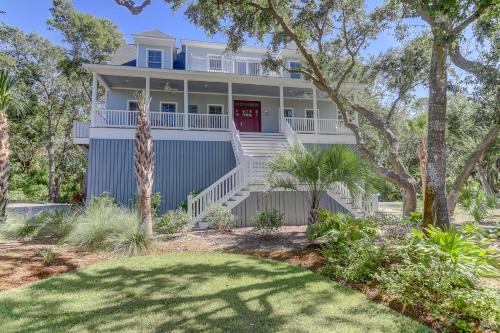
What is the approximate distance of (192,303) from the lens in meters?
4.32

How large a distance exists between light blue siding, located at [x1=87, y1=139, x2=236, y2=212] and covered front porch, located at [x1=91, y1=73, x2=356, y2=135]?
925mm

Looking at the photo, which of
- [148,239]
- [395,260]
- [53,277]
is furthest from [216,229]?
[395,260]

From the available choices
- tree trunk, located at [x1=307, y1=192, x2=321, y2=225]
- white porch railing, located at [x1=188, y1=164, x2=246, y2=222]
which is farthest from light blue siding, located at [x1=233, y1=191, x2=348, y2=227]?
tree trunk, located at [x1=307, y1=192, x2=321, y2=225]

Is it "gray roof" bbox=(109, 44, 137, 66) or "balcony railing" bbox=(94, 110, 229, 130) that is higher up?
"gray roof" bbox=(109, 44, 137, 66)

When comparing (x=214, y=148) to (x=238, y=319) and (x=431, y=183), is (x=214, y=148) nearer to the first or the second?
(x=431, y=183)

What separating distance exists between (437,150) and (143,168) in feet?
23.5

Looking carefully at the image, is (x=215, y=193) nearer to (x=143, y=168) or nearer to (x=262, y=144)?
(x=143, y=168)

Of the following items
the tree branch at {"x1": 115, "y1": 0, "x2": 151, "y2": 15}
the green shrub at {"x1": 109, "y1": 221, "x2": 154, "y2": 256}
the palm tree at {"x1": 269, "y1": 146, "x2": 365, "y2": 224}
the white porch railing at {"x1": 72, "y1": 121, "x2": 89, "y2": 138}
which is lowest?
the green shrub at {"x1": 109, "y1": 221, "x2": 154, "y2": 256}

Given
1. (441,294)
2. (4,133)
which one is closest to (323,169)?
(441,294)

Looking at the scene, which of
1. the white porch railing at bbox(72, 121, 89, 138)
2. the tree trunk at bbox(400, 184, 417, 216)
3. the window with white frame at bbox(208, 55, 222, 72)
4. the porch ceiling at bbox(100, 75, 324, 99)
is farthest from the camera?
the window with white frame at bbox(208, 55, 222, 72)

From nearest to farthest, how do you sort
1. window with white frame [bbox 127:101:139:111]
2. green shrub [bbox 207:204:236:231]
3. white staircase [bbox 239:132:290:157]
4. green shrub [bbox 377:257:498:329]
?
green shrub [bbox 377:257:498:329] → green shrub [bbox 207:204:236:231] → white staircase [bbox 239:132:290:157] → window with white frame [bbox 127:101:139:111]

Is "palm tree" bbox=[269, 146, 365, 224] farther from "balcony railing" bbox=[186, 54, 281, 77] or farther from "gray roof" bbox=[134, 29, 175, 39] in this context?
"gray roof" bbox=[134, 29, 175, 39]

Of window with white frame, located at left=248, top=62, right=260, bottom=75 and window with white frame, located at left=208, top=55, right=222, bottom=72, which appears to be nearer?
window with white frame, located at left=248, top=62, right=260, bottom=75

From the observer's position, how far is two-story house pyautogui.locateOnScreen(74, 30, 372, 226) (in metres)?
11.5
